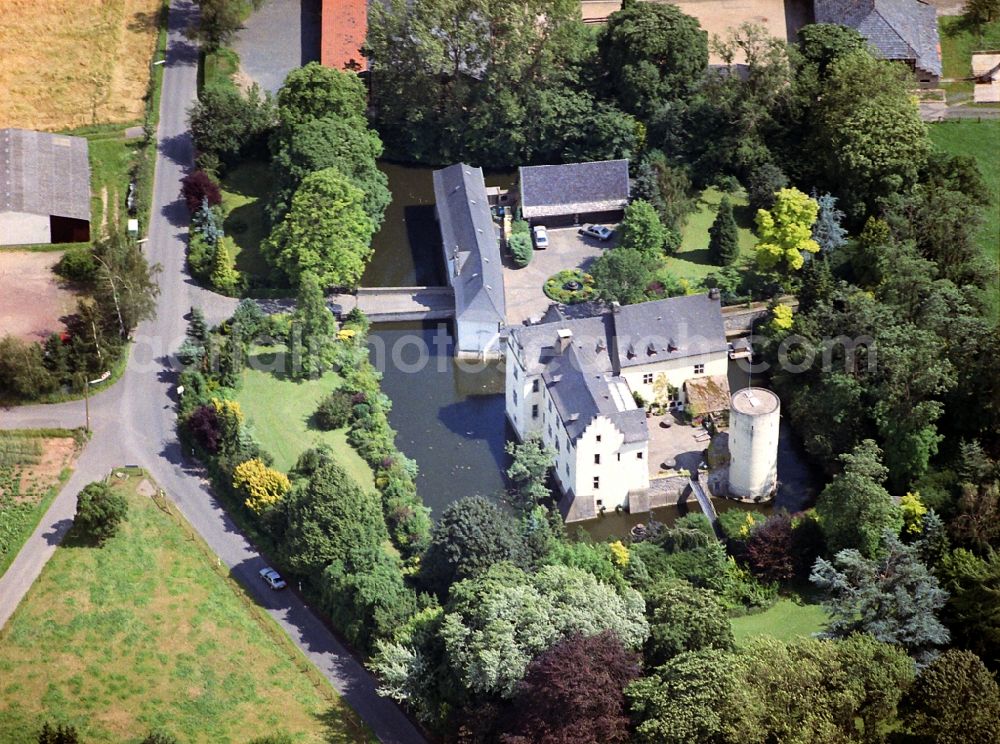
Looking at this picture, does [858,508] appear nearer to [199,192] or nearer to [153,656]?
[153,656]

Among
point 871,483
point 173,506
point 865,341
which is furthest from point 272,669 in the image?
point 865,341

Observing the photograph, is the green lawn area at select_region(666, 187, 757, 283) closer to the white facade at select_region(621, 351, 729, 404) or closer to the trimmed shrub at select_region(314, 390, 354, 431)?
the white facade at select_region(621, 351, 729, 404)

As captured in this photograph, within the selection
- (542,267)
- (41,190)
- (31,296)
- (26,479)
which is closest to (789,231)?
(542,267)

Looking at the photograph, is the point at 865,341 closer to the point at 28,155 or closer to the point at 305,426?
the point at 305,426

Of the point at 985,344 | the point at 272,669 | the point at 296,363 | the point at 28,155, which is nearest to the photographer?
the point at 272,669

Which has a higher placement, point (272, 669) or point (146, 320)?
point (146, 320)
